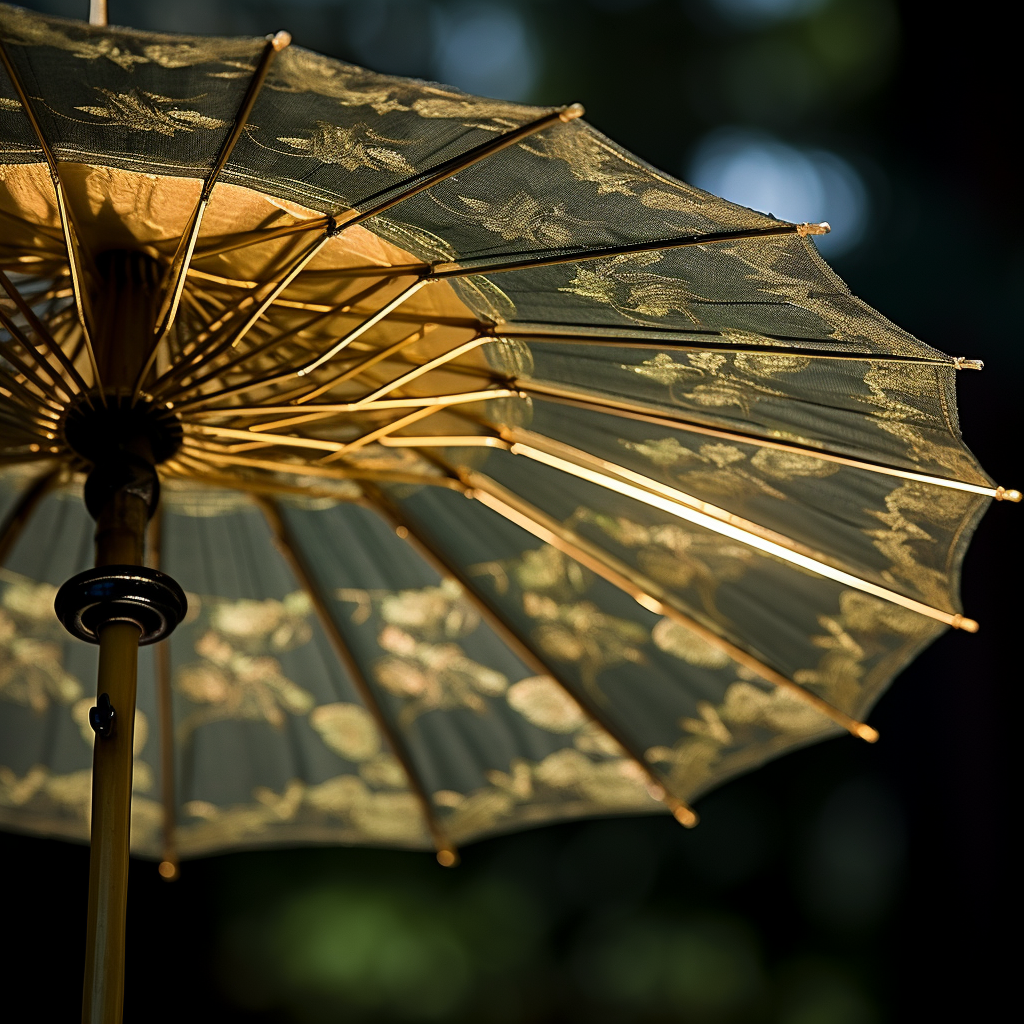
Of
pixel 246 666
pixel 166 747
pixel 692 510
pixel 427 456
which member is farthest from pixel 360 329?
pixel 166 747

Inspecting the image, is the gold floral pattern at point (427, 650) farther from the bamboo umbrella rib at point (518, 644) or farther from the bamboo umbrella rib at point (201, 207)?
the bamboo umbrella rib at point (201, 207)

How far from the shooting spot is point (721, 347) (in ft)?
4.01

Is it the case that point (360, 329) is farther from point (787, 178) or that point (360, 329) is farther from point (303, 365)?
point (787, 178)

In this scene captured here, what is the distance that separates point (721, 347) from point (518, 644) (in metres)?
0.50

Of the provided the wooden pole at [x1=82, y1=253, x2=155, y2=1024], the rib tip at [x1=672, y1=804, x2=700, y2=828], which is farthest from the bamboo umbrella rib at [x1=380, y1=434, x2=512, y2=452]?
the rib tip at [x1=672, y1=804, x2=700, y2=828]

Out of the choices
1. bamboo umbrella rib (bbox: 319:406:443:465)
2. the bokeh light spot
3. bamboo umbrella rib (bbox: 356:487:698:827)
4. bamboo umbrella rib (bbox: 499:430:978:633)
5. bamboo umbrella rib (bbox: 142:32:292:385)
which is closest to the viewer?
bamboo umbrella rib (bbox: 142:32:292:385)

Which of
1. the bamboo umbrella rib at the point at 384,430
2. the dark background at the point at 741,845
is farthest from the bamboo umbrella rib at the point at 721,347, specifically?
the dark background at the point at 741,845

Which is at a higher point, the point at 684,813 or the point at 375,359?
the point at 375,359

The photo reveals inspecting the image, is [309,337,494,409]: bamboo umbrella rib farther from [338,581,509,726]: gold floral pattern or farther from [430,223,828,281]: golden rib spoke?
[338,581,509,726]: gold floral pattern

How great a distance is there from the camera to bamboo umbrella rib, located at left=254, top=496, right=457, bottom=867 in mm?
1560

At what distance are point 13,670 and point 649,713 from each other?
766 millimetres

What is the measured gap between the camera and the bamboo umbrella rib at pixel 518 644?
1.52 m

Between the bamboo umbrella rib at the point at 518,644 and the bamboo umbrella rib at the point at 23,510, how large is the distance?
0.35 metres

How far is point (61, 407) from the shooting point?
1.26 m
